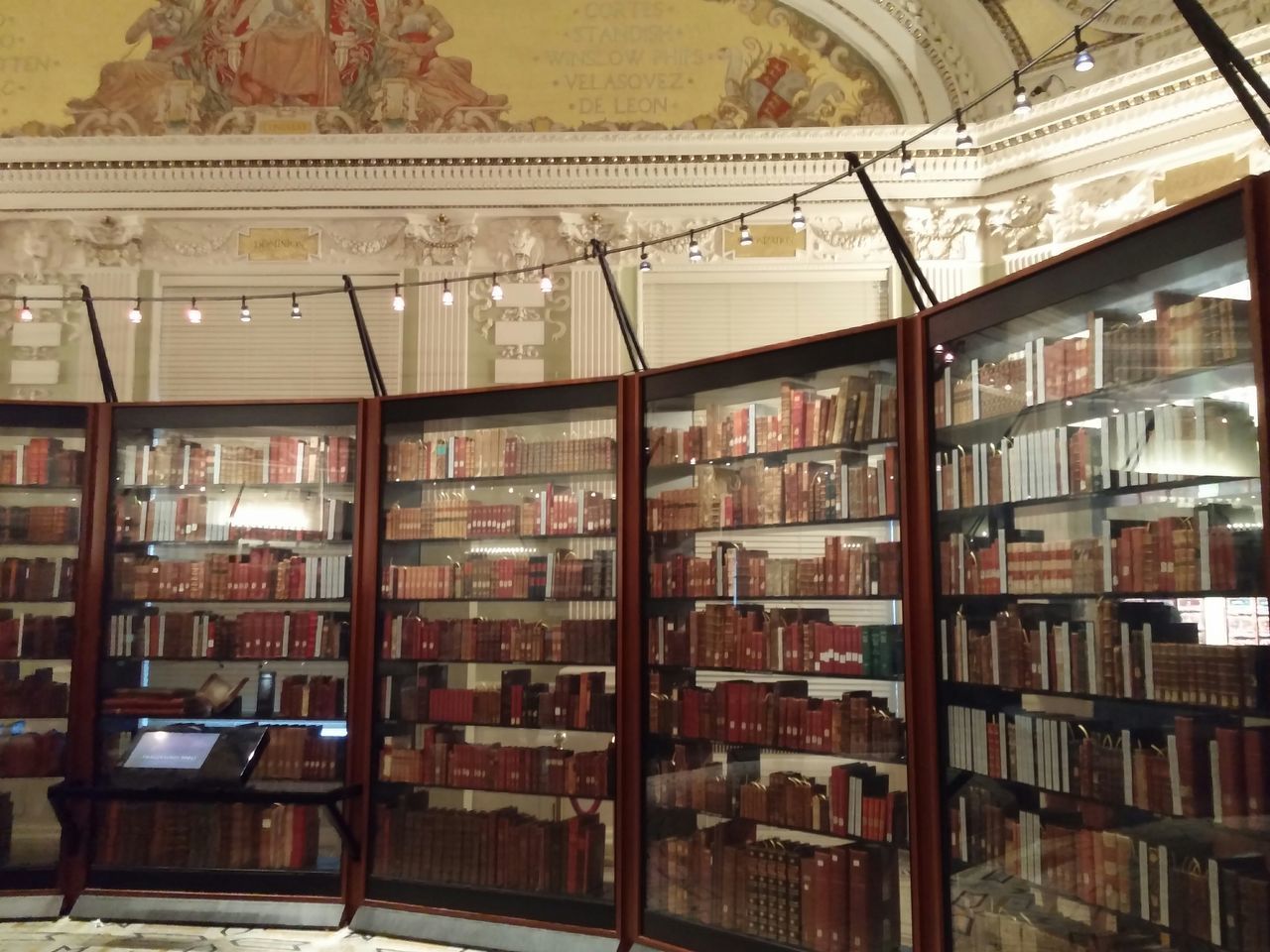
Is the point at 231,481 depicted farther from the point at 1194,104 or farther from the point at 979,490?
the point at 1194,104

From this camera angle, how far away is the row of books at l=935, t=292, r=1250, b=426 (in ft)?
9.89

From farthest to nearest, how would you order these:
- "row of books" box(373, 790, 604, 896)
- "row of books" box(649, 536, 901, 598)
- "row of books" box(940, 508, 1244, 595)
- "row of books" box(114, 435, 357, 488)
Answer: "row of books" box(114, 435, 357, 488)
"row of books" box(373, 790, 604, 896)
"row of books" box(649, 536, 901, 598)
"row of books" box(940, 508, 1244, 595)

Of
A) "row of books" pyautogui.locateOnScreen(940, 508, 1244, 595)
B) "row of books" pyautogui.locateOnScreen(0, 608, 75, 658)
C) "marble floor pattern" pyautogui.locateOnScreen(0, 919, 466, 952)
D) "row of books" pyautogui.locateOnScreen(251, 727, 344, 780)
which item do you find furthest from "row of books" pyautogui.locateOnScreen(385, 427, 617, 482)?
"marble floor pattern" pyautogui.locateOnScreen(0, 919, 466, 952)

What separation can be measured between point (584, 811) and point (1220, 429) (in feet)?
10.8

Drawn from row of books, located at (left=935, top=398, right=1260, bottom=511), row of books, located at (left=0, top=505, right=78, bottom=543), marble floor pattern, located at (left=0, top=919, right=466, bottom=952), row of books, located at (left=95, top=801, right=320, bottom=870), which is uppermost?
row of books, located at (left=935, top=398, right=1260, bottom=511)

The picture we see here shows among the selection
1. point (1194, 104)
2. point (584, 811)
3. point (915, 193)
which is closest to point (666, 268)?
point (915, 193)

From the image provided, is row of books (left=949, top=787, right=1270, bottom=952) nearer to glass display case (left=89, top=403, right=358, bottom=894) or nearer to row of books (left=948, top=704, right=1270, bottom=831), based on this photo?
row of books (left=948, top=704, right=1270, bottom=831)

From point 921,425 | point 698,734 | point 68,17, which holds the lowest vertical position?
point 698,734

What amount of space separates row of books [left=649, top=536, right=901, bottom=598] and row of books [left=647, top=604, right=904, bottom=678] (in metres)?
0.09

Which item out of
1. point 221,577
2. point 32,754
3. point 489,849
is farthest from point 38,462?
point 489,849

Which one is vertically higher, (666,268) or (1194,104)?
(1194,104)

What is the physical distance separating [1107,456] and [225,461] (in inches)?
179

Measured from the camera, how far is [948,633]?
3.89 m

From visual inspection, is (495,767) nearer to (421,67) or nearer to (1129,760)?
(1129,760)
